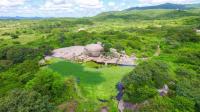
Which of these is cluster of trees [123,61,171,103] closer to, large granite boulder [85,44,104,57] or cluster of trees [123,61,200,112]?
cluster of trees [123,61,200,112]

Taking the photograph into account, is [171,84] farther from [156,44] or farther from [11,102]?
[156,44]

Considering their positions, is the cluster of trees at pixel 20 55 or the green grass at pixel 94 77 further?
the cluster of trees at pixel 20 55

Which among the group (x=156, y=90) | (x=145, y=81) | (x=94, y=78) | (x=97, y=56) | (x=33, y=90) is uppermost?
(x=97, y=56)

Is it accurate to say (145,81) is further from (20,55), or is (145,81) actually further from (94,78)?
(20,55)

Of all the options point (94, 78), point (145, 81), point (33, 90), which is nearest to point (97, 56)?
point (94, 78)

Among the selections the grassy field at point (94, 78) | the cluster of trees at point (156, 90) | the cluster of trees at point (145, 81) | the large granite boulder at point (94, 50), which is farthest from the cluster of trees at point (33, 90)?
the large granite boulder at point (94, 50)

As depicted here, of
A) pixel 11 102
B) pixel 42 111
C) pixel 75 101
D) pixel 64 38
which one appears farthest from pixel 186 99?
pixel 64 38

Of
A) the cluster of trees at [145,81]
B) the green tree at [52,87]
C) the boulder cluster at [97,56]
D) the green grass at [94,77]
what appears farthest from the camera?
the boulder cluster at [97,56]

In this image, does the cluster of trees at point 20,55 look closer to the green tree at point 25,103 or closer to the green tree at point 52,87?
the green tree at point 52,87

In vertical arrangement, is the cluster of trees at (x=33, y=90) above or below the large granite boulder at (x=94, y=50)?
below
